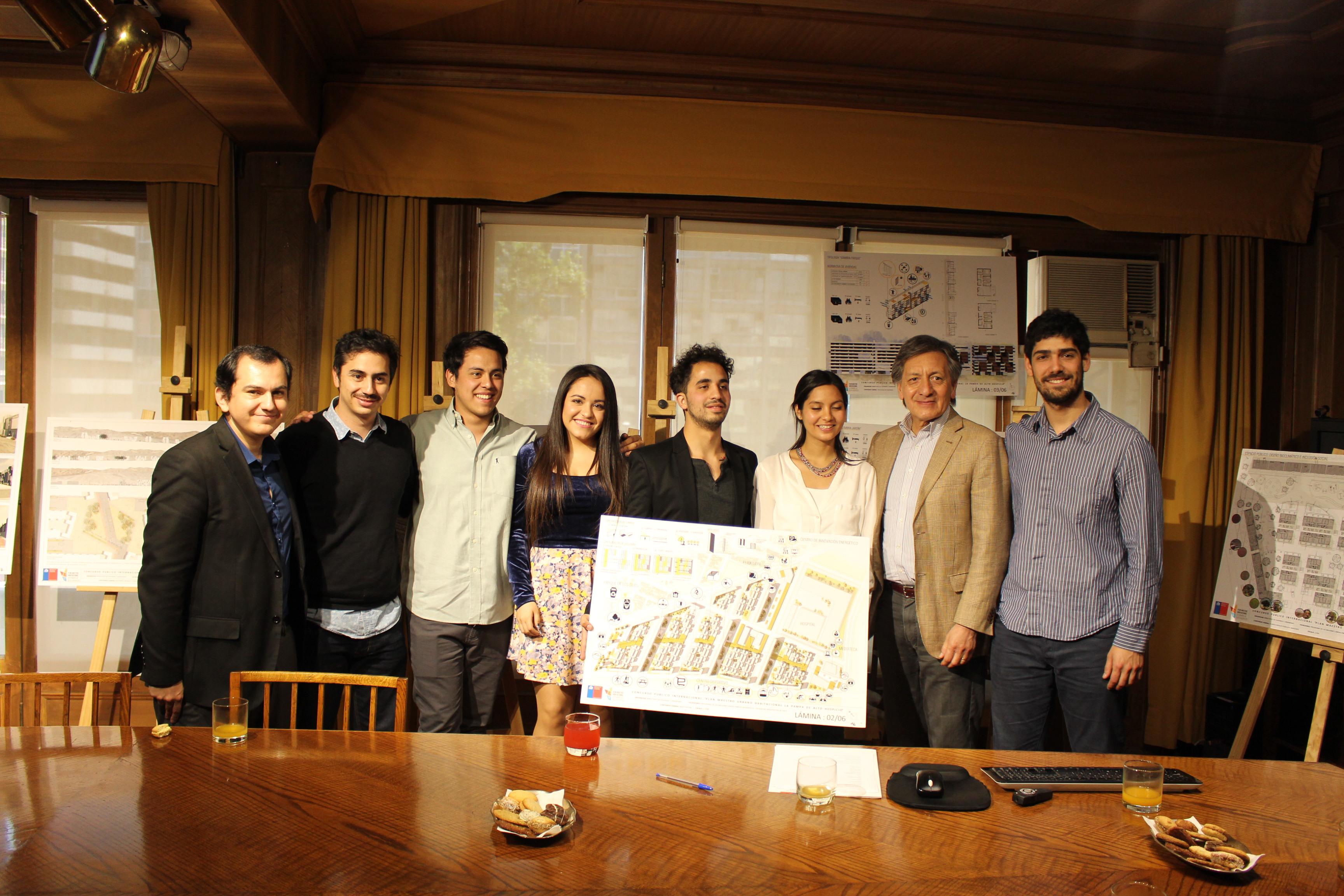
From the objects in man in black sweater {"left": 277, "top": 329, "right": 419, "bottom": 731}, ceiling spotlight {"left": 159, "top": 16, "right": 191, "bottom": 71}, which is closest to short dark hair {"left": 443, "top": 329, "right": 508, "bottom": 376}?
man in black sweater {"left": 277, "top": 329, "right": 419, "bottom": 731}

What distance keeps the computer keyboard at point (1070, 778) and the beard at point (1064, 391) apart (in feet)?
4.17

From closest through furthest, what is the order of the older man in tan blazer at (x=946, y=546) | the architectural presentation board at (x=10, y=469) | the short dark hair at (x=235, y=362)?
the short dark hair at (x=235, y=362) → the older man in tan blazer at (x=946, y=546) → the architectural presentation board at (x=10, y=469)

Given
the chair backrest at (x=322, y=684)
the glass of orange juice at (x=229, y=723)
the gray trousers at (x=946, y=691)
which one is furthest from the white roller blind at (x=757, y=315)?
the glass of orange juice at (x=229, y=723)

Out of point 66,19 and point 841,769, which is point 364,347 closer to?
point 66,19

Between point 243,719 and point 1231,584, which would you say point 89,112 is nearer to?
point 243,719

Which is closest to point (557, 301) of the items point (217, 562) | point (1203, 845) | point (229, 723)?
point (217, 562)

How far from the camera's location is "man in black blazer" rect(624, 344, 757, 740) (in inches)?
111

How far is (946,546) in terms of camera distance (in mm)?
2783

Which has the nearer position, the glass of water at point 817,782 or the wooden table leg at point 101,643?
the glass of water at point 817,782

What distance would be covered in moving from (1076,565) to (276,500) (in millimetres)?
2591

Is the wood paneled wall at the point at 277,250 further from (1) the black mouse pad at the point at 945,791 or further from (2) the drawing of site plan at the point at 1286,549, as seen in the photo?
(2) the drawing of site plan at the point at 1286,549

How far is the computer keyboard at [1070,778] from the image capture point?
1.79 metres

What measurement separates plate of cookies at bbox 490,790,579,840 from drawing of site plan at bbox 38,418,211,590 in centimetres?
255

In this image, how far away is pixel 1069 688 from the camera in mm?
2750
